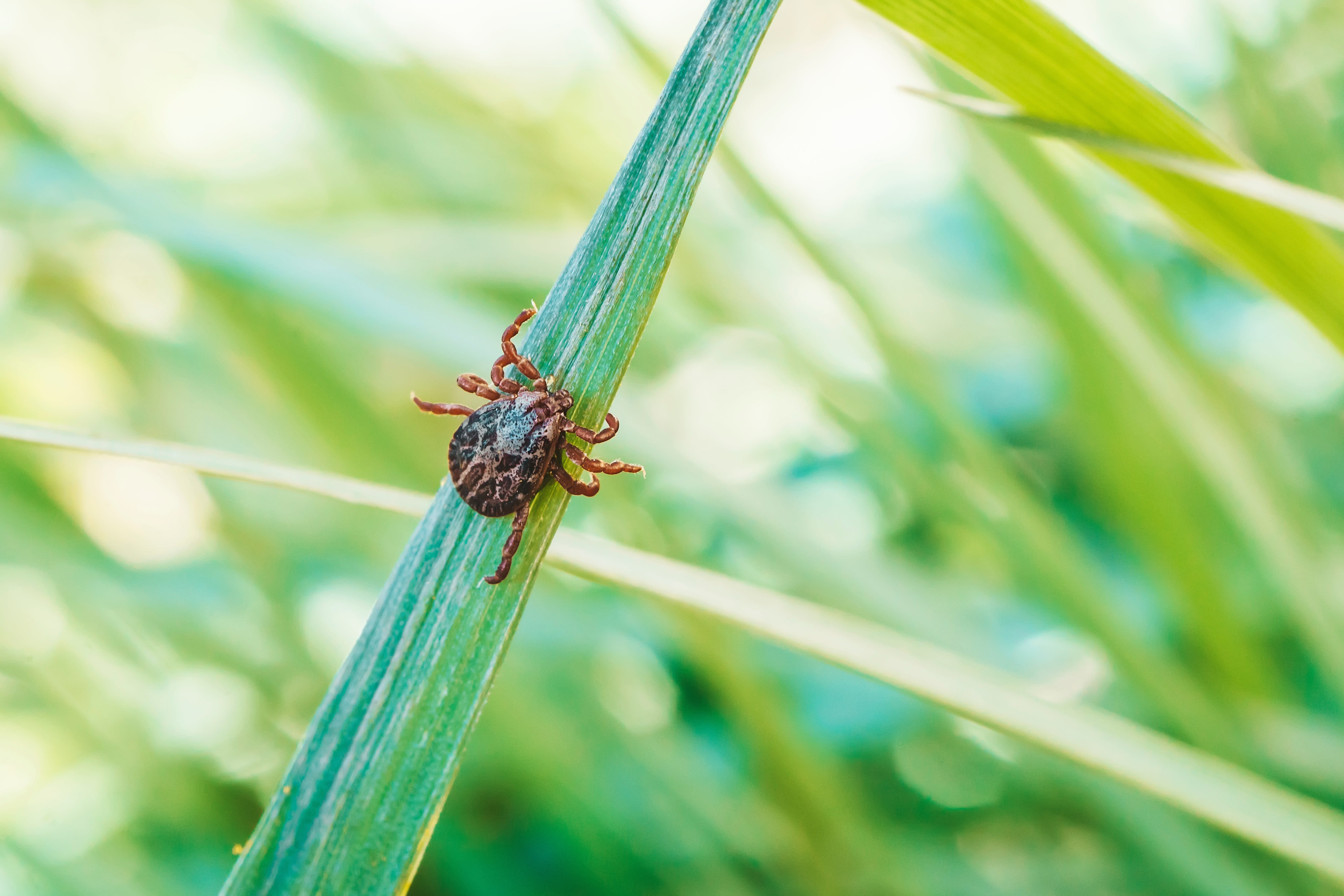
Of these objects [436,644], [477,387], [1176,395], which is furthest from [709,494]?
[436,644]

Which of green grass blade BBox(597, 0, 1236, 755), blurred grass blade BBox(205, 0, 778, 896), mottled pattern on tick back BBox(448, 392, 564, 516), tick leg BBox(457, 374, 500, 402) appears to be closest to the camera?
blurred grass blade BBox(205, 0, 778, 896)

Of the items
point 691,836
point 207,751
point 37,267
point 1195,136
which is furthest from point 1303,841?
point 37,267

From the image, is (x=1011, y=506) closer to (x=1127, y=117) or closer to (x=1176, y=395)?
(x=1176, y=395)

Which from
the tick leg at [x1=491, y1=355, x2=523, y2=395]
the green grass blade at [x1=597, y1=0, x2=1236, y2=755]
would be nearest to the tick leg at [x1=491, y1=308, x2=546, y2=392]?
the tick leg at [x1=491, y1=355, x2=523, y2=395]

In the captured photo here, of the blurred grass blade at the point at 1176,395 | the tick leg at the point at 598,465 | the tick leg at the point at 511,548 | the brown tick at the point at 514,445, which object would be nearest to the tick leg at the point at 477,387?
the brown tick at the point at 514,445

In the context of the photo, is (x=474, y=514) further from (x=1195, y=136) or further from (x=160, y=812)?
(x=160, y=812)

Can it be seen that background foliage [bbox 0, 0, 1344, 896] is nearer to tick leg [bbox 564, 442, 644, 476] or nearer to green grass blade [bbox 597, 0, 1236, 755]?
green grass blade [bbox 597, 0, 1236, 755]
